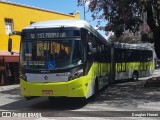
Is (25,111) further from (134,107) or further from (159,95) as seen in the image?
(159,95)

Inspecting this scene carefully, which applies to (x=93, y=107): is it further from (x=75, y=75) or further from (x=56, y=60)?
(x=56, y=60)

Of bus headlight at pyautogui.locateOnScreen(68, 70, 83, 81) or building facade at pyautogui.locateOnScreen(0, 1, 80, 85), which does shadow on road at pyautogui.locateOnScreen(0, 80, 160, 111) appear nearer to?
bus headlight at pyautogui.locateOnScreen(68, 70, 83, 81)

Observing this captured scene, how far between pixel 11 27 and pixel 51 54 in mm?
17960

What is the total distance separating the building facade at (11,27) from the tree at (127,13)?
9.51 m

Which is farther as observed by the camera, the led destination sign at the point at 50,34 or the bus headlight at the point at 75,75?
the led destination sign at the point at 50,34

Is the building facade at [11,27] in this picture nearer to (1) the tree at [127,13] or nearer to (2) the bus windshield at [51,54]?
(1) the tree at [127,13]

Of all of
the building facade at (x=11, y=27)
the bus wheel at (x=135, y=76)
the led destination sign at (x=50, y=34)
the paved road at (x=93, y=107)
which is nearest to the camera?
the paved road at (x=93, y=107)

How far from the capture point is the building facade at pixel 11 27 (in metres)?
28.8

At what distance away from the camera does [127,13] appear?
19.4 meters

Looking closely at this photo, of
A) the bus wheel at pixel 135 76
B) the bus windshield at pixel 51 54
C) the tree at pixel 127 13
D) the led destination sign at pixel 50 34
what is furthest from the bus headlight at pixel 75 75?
the bus wheel at pixel 135 76

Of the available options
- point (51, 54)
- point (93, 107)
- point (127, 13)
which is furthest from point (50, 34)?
point (127, 13)

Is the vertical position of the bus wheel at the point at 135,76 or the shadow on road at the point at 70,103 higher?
the shadow on road at the point at 70,103

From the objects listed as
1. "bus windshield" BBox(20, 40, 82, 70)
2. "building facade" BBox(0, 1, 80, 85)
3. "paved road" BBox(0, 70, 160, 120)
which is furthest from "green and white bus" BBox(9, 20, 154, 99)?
"building facade" BBox(0, 1, 80, 85)

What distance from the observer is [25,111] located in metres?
13.2
